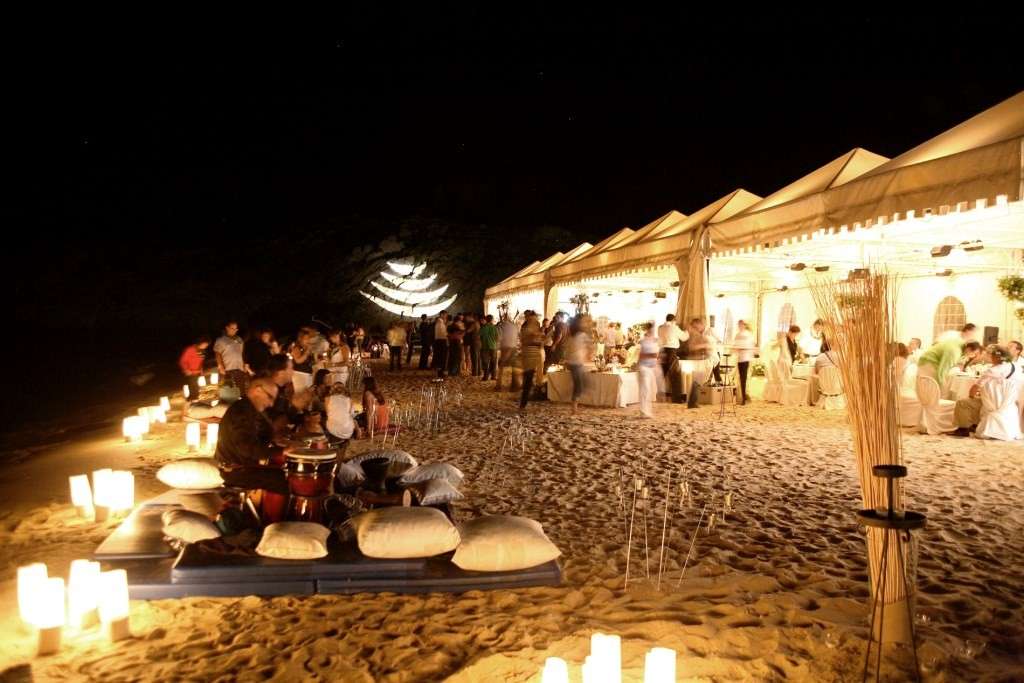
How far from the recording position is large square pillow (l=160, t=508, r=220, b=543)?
12.9 feet

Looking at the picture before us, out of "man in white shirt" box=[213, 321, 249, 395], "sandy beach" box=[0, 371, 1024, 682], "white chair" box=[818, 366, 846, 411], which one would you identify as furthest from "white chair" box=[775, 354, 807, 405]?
"man in white shirt" box=[213, 321, 249, 395]

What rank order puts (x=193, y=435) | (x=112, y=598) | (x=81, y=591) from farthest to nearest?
(x=193, y=435)
(x=81, y=591)
(x=112, y=598)

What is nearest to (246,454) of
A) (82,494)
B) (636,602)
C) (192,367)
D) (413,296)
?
(82,494)

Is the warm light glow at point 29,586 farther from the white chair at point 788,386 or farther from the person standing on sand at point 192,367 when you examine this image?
the white chair at point 788,386

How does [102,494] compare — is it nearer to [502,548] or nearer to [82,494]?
[82,494]

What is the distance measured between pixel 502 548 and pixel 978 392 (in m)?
7.22

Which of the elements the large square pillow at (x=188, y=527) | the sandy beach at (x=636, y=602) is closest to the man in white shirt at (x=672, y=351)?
the sandy beach at (x=636, y=602)

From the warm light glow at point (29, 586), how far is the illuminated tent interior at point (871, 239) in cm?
408

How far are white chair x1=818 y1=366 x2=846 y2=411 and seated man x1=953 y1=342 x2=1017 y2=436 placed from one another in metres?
1.91

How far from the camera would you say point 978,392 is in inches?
312

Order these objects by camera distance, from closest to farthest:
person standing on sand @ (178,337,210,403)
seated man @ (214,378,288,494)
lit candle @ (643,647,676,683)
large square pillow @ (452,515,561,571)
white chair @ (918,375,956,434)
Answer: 1. lit candle @ (643,647,676,683)
2. large square pillow @ (452,515,561,571)
3. seated man @ (214,378,288,494)
4. white chair @ (918,375,956,434)
5. person standing on sand @ (178,337,210,403)

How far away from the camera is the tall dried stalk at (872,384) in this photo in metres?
2.69

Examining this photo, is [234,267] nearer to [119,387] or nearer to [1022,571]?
[119,387]

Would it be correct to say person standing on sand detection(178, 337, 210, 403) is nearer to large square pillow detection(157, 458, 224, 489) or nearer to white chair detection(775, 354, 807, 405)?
large square pillow detection(157, 458, 224, 489)
